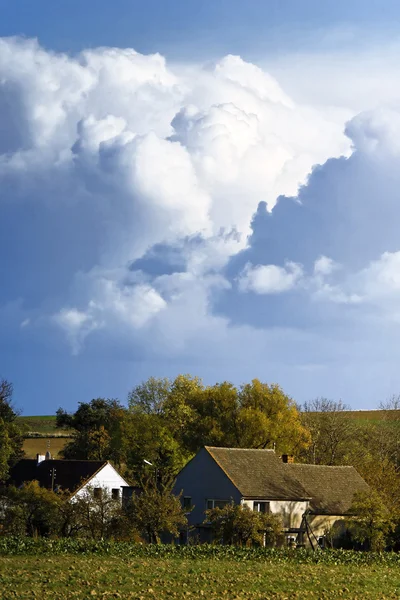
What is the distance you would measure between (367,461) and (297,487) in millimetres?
17101

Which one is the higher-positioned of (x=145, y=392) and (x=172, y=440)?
(x=145, y=392)

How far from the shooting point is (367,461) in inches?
3656

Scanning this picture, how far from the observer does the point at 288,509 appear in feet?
250

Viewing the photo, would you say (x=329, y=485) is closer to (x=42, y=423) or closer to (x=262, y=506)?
(x=262, y=506)

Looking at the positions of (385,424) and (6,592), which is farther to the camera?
(385,424)

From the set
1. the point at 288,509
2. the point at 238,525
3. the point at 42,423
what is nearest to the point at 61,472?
the point at 288,509

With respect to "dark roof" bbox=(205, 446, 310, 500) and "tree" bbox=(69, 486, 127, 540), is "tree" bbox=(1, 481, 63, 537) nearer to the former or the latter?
"tree" bbox=(69, 486, 127, 540)

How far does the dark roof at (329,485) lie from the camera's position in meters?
79.0

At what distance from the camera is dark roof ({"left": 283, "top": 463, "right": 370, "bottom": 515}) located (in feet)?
259

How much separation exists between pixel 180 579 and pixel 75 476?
6247 cm

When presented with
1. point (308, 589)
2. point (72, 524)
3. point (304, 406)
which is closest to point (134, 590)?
point (308, 589)

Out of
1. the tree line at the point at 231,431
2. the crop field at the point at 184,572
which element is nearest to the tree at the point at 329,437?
the tree line at the point at 231,431

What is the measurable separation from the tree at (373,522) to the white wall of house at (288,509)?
26.8 feet

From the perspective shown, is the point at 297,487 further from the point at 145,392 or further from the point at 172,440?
the point at 145,392
